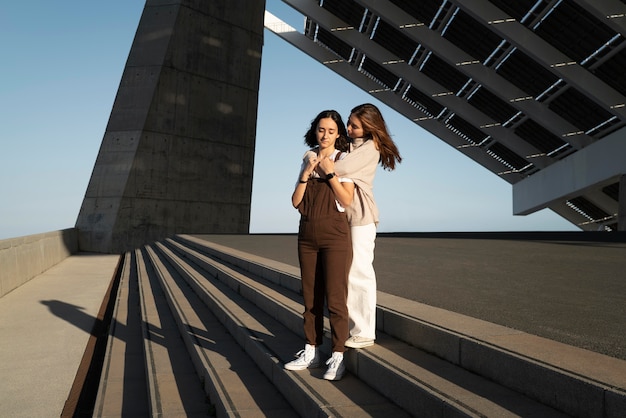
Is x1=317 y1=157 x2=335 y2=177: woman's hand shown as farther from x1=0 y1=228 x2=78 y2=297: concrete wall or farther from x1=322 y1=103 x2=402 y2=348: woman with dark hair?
x1=0 y1=228 x2=78 y2=297: concrete wall

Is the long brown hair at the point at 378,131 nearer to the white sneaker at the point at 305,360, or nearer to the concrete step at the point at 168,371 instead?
the white sneaker at the point at 305,360

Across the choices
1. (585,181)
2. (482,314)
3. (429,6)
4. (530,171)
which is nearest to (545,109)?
(585,181)

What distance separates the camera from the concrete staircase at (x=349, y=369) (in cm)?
246

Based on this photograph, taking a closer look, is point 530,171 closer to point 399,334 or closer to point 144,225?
point 144,225

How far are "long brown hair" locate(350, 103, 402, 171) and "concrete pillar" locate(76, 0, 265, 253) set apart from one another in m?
20.1

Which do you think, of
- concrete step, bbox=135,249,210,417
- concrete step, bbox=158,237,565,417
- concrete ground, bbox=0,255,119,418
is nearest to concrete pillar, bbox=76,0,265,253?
concrete ground, bbox=0,255,119,418

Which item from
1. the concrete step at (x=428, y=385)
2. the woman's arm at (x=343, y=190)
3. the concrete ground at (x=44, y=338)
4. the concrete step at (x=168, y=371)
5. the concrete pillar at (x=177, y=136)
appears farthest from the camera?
the concrete pillar at (x=177, y=136)

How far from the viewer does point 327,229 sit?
3395mm

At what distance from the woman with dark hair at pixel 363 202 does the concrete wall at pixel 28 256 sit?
362 inches

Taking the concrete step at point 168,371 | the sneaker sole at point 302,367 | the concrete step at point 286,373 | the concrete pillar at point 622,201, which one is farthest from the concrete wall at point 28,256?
the concrete pillar at point 622,201

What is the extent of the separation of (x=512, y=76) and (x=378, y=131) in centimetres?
2519

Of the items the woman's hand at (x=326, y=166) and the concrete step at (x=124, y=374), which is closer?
the woman's hand at (x=326, y=166)

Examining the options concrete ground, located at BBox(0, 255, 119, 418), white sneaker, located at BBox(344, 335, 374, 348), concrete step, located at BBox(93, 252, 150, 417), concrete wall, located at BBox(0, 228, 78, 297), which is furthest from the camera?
concrete wall, located at BBox(0, 228, 78, 297)

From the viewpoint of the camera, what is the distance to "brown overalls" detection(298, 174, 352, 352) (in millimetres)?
3385
